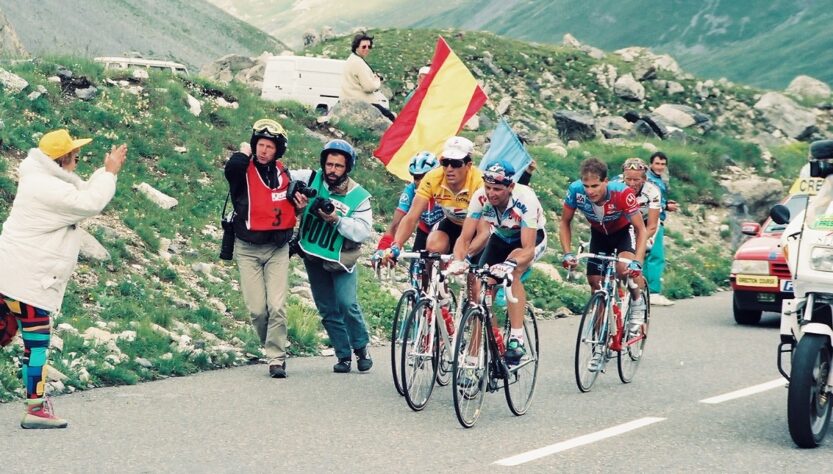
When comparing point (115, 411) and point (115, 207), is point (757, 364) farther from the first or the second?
point (115, 207)

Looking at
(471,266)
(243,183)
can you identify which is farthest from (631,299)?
(243,183)

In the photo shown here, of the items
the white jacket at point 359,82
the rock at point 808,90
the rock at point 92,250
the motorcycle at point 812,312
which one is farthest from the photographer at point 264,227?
the rock at point 808,90

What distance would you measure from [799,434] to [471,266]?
8.32ft

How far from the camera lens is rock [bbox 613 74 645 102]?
50750mm

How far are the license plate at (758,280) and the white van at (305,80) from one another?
30.8 feet

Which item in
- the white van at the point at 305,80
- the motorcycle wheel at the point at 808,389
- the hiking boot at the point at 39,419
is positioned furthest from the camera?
the white van at the point at 305,80

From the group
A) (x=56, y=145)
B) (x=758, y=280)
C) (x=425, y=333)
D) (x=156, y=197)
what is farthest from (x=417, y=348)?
(x=758, y=280)

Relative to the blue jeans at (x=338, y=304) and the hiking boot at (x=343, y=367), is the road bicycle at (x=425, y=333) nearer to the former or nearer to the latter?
the blue jeans at (x=338, y=304)

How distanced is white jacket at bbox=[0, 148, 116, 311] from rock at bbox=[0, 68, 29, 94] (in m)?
9.08

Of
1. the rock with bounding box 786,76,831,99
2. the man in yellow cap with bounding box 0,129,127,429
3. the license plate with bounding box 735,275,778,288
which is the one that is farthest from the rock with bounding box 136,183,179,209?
the rock with bounding box 786,76,831,99

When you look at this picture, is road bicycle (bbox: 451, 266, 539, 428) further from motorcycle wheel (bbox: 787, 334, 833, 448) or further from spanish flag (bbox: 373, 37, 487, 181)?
spanish flag (bbox: 373, 37, 487, 181)

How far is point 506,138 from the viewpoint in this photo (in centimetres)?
1198

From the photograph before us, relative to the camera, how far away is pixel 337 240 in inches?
444

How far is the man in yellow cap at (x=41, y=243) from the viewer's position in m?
8.40
